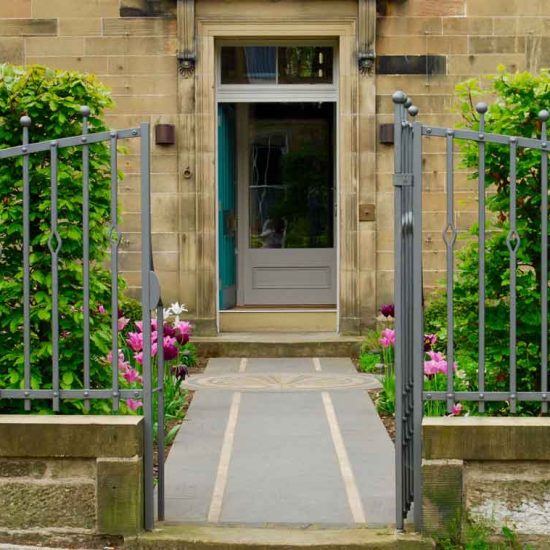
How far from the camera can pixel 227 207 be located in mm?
14922

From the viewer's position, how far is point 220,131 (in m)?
14.2

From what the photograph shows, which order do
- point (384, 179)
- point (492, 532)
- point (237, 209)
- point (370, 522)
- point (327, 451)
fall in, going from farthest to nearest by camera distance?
point (237, 209) → point (384, 179) → point (327, 451) → point (370, 522) → point (492, 532)

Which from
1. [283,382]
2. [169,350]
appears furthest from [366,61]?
[169,350]

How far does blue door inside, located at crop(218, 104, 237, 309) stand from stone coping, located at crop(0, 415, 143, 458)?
8.45 meters

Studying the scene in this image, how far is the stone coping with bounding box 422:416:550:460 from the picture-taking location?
5.73 m

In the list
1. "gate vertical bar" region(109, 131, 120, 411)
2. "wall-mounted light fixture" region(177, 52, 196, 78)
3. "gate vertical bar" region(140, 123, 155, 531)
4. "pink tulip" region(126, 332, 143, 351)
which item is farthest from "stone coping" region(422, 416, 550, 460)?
"wall-mounted light fixture" region(177, 52, 196, 78)

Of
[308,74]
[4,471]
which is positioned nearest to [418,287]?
[4,471]

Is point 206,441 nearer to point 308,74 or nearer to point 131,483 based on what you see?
point 131,483

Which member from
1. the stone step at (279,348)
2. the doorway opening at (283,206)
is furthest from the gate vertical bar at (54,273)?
the doorway opening at (283,206)

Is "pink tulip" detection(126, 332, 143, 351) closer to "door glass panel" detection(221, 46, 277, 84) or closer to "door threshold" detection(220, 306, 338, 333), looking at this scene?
"door threshold" detection(220, 306, 338, 333)

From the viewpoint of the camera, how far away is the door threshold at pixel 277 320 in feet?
46.8

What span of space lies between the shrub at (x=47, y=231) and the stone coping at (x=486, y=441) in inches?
68.2

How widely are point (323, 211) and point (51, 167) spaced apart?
9.87 m

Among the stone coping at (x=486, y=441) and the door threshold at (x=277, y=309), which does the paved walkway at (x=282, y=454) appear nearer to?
the stone coping at (x=486, y=441)
